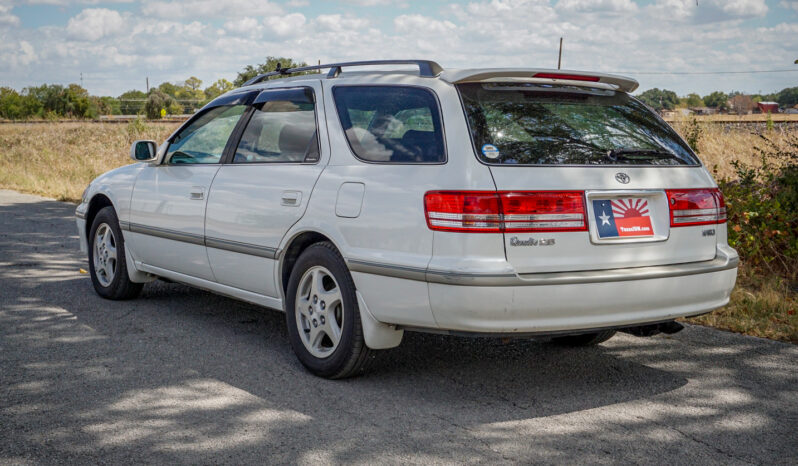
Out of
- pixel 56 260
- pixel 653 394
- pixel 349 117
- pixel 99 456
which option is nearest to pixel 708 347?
pixel 653 394

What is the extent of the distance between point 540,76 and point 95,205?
172 inches

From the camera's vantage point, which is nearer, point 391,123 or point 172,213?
point 391,123

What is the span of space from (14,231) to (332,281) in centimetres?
812

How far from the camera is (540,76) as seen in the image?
178 inches

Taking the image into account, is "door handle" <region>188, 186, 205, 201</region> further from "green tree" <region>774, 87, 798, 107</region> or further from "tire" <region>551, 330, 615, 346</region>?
"green tree" <region>774, 87, 798, 107</region>

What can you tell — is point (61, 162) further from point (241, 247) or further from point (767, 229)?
point (767, 229)

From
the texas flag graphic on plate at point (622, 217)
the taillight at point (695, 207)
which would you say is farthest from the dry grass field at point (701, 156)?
→ the texas flag graphic on plate at point (622, 217)

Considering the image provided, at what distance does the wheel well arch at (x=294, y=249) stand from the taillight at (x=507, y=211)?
982 mm

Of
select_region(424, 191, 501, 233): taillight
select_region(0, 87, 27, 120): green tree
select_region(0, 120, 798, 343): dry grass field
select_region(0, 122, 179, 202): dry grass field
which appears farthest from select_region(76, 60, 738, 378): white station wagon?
select_region(0, 87, 27, 120): green tree

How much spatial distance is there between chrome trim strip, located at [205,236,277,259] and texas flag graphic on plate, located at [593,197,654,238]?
6.42 feet

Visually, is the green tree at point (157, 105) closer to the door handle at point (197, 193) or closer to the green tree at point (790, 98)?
the green tree at point (790, 98)

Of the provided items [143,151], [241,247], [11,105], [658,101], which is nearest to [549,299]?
[241,247]

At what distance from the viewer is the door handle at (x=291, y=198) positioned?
4844mm

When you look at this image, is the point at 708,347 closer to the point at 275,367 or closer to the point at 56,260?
the point at 275,367
